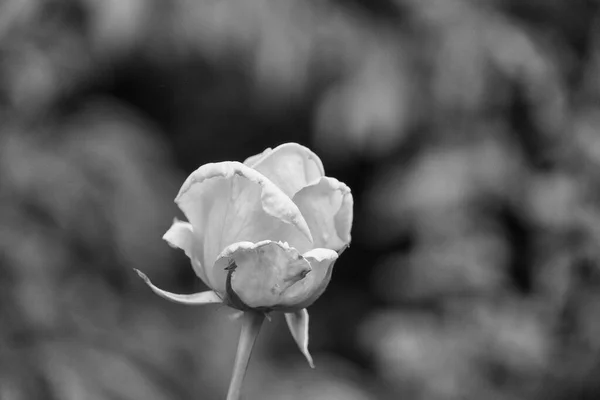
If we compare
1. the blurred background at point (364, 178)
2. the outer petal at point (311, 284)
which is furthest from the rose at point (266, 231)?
the blurred background at point (364, 178)

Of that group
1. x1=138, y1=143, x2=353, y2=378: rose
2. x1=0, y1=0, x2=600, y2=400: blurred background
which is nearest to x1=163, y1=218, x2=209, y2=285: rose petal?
x1=138, y1=143, x2=353, y2=378: rose

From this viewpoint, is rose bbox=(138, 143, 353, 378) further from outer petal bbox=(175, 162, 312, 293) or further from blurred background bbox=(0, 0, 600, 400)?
blurred background bbox=(0, 0, 600, 400)

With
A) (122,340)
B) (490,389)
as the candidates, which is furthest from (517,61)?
(122,340)

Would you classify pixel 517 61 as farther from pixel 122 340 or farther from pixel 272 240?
pixel 272 240

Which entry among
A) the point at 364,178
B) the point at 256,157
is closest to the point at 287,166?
the point at 256,157

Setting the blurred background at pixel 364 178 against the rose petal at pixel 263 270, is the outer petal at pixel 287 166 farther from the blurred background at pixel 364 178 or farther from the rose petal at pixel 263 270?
the blurred background at pixel 364 178
